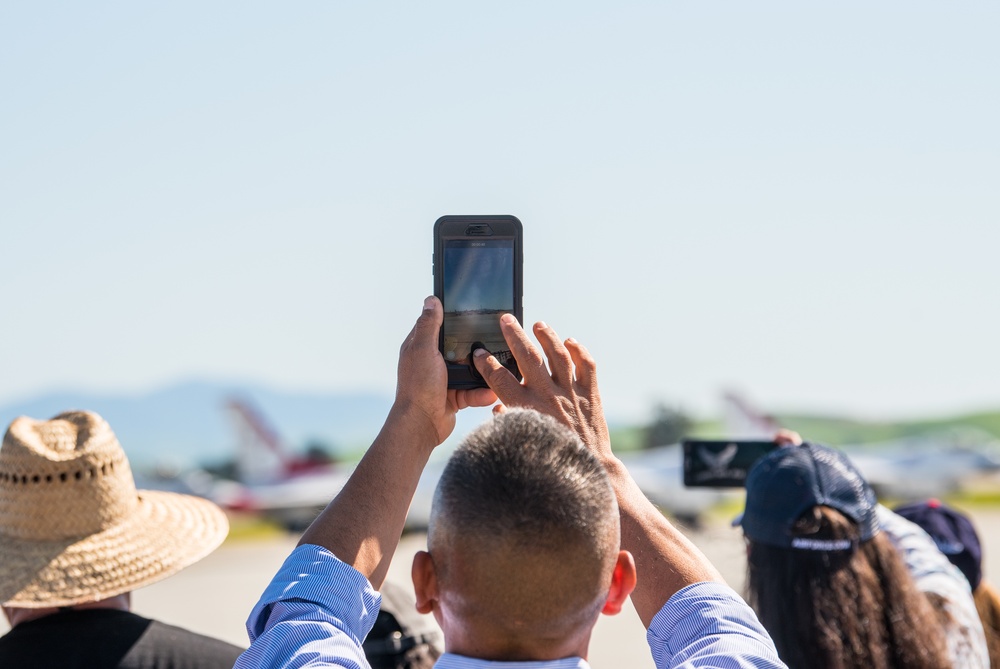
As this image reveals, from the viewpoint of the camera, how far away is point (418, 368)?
7.09 ft

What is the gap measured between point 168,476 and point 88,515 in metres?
46.0

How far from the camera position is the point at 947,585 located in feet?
10.1

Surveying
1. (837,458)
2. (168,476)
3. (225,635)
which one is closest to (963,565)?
(837,458)

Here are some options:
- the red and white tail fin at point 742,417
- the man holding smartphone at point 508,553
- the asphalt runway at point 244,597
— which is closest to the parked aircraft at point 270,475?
the asphalt runway at point 244,597

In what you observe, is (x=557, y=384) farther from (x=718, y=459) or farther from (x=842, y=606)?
(x=718, y=459)

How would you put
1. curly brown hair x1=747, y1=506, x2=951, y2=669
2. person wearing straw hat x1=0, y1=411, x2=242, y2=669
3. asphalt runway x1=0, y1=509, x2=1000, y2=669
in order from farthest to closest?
asphalt runway x1=0, y1=509, x2=1000, y2=669 < person wearing straw hat x1=0, y1=411, x2=242, y2=669 < curly brown hair x1=747, y1=506, x2=951, y2=669

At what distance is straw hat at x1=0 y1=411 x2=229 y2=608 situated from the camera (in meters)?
3.08

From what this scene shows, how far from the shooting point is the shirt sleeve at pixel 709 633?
173 cm

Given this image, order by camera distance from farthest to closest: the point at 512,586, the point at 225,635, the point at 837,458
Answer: the point at 225,635 → the point at 837,458 → the point at 512,586

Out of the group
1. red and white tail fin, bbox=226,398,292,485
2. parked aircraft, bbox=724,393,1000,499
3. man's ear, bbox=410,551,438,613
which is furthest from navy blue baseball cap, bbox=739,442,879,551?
red and white tail fin, bbox=226,398,292,485

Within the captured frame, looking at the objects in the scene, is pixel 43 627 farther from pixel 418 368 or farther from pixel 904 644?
pixel 904 644

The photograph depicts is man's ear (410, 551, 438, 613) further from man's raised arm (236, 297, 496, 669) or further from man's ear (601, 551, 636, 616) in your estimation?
man's ear (601, 551, 636, 616)

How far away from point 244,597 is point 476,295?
2411 cm

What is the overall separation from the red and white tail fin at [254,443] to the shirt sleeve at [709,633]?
4984 centimetres
